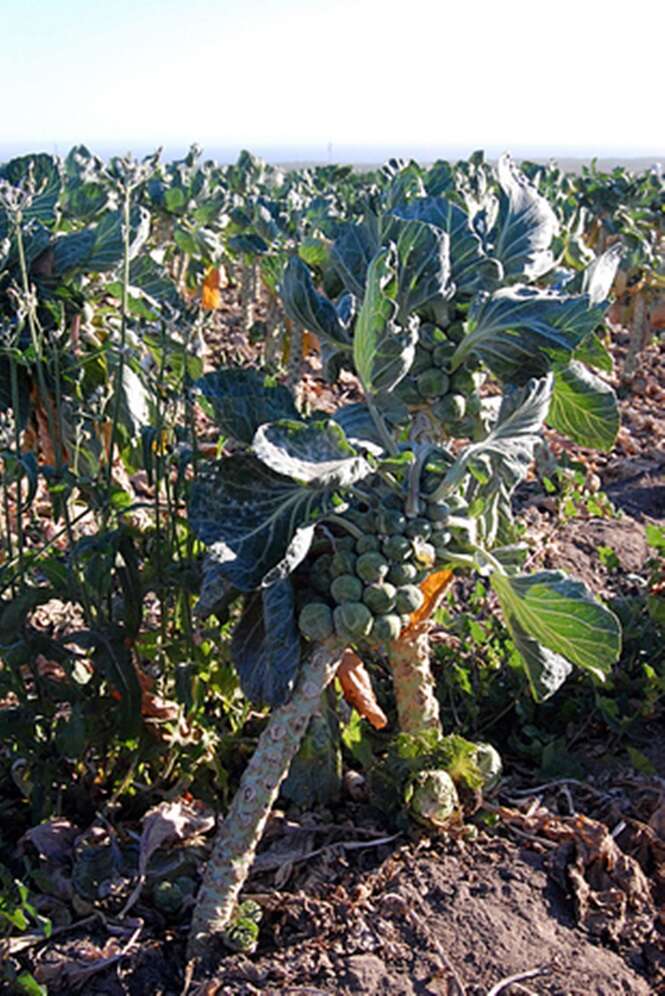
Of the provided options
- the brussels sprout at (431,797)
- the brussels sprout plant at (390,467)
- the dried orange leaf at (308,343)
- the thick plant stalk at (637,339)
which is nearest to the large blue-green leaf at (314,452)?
the brussels sprout plant at (390,467)

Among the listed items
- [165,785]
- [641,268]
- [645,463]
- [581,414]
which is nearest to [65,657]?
[165,785]

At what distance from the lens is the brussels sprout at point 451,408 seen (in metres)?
2.21

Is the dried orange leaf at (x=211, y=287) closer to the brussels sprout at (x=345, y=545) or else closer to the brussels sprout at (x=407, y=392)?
the brussels sprout at (x=407, y=392)

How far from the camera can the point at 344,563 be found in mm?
2010

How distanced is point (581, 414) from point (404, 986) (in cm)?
129

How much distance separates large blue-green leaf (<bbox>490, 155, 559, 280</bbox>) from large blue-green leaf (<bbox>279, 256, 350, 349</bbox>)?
41 cm

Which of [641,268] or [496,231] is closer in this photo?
[496,231]

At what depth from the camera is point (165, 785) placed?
9.05ft

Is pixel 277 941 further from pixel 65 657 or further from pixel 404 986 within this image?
pixel 65 657

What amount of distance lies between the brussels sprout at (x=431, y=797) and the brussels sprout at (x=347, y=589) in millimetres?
780

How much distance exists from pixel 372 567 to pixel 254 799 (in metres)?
0.55

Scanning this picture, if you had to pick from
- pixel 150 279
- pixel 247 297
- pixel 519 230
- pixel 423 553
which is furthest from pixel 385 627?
pixel 247 297

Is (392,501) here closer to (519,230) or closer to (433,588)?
(433,588)

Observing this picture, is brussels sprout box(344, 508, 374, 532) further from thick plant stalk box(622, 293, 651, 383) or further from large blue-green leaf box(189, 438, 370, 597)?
thick plant stalk box(622, 293, 651, 383)
